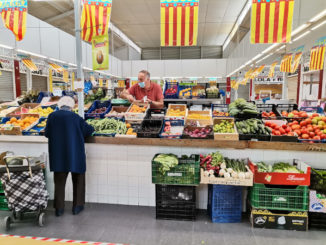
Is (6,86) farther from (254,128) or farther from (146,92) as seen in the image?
(254,128)

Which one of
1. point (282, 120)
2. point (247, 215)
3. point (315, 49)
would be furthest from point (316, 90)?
point (247, 215)

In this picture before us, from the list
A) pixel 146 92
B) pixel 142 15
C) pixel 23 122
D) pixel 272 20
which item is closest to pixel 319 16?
pixel 272 20

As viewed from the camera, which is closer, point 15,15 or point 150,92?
point 15,15

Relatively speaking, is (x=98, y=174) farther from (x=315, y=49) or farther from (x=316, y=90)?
(x=316, y=90)

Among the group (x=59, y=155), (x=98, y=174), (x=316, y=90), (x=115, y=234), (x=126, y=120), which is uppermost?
(x=316, y=90)

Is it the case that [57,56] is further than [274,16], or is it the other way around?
[57,56]

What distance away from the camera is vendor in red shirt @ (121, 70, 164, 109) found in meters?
5.23

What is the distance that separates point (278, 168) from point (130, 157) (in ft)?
7.47

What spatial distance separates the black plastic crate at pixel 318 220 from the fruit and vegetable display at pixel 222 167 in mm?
1049

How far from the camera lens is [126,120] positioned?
15.0 ft

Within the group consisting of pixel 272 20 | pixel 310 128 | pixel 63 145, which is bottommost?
pixel 63 145

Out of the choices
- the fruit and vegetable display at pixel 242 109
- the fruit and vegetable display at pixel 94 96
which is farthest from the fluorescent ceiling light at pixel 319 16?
the fruit and vegetable display at pixel 94 96

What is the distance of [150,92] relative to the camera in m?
5.52

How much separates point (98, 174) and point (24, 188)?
1.16 m
